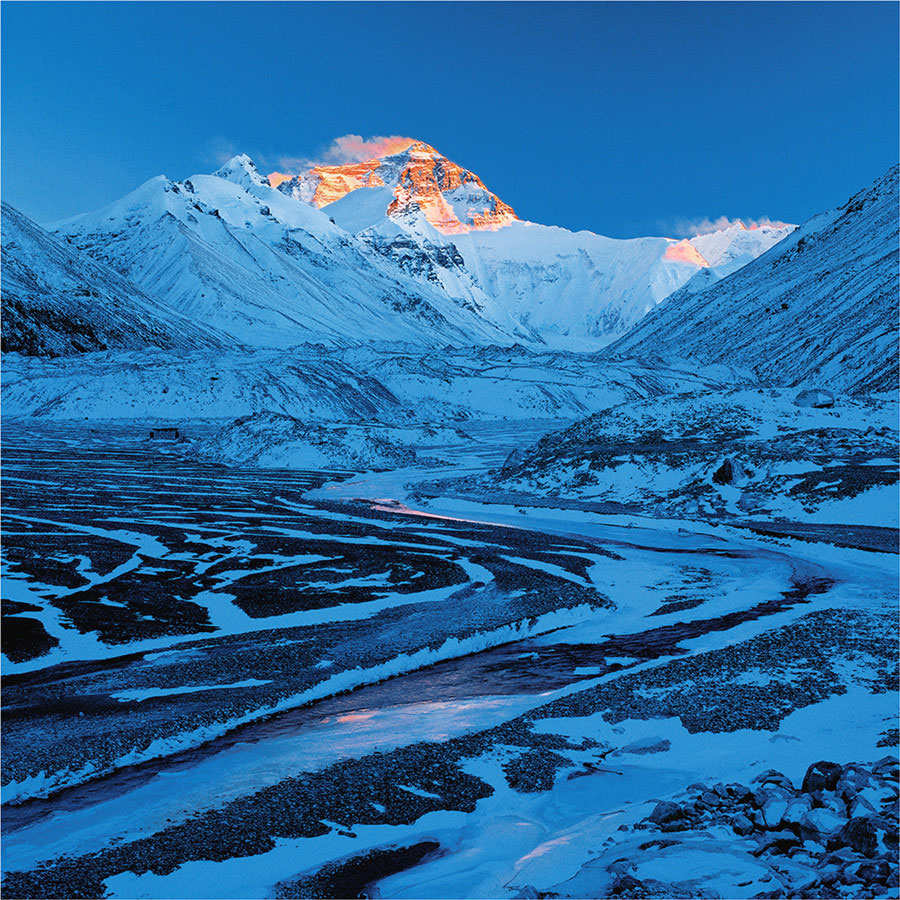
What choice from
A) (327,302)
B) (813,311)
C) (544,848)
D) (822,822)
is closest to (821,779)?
(822,822)

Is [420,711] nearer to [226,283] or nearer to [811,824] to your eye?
[811,824]

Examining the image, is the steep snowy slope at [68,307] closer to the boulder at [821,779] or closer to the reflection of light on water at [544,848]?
the reflection of light on water at [544,848]

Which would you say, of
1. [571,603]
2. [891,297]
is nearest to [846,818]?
[571,603]

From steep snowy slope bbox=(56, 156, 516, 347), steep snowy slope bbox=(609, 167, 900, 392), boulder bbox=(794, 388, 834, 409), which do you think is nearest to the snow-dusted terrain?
boulder bbox=(794, 388, 834, 409)

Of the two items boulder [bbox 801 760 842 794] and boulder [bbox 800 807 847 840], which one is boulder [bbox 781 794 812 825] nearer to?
boulder [bbox 800 807 847 840]

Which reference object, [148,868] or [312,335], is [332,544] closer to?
[148,868]

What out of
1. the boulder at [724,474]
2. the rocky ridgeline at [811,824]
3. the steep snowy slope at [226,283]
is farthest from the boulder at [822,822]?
the steep snowy slope at [226,283]
